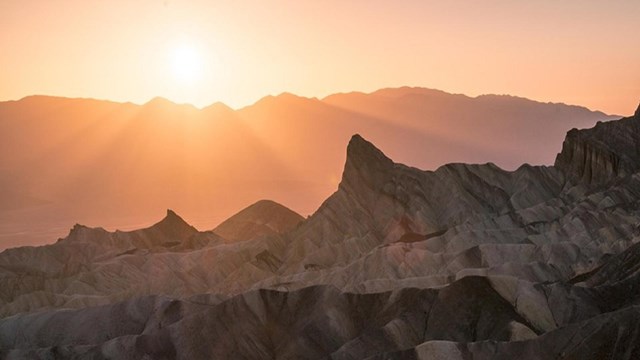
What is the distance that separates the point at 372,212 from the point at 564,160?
2813 cm

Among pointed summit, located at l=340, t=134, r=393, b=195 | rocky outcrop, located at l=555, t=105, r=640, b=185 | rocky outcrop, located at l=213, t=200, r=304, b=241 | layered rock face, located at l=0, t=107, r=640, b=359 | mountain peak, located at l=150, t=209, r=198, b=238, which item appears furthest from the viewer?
rocky outcrop, located at l=213, t=200, r=304, b=241

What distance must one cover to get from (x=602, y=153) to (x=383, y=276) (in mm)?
42118

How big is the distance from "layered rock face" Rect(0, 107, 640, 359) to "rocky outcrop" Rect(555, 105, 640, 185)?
9.3 inches

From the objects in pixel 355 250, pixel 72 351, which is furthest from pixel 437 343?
pixel 355 250

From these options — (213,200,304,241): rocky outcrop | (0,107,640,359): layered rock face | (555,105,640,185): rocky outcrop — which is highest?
(213,200,304,241): rocky outcrop

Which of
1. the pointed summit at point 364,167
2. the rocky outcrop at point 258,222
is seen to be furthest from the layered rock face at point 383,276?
the rocky outcrop at point 258,222

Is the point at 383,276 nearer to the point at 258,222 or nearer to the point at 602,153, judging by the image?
the point at 602,153

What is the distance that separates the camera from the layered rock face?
190ft

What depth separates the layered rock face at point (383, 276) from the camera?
57969mm

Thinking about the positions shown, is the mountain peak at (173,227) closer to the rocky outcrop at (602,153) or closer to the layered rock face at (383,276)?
the layered rock face at (383,276)

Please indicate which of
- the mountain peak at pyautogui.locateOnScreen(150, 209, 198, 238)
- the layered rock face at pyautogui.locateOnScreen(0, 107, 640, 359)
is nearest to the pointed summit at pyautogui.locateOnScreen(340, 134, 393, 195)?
the layered rock face at pyautogui.locateOnScreen(0, 107, 640, 359)

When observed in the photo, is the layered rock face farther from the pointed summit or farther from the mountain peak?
the mountain peak

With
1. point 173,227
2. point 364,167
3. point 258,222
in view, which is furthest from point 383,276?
point 173,227

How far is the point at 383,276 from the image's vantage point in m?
79.2
